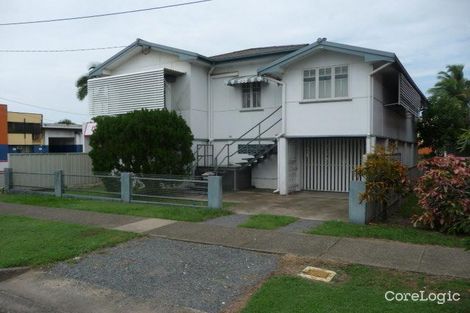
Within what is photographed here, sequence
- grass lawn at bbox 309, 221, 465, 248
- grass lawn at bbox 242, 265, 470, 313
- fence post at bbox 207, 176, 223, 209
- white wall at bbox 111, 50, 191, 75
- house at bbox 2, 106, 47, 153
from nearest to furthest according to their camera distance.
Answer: grass lawn at bbox 242, 265, 470, 313
grass lawn at bbox 309, 221, 465, 248
fence post at bbox 207, 176, 223, 209
white wall at bbox 111, 50, 191, 75
house at bbox 2, 106, 47, 153

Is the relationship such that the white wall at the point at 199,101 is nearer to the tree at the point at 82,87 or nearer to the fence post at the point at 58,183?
the fence post at the point at 58,183

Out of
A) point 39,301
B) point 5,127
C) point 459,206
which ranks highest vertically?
point 5,127

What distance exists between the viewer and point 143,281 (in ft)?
19.4

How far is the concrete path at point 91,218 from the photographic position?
9.48m

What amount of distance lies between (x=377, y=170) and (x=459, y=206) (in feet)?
5.78

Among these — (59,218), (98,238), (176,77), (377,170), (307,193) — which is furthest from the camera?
Result: (176,77)

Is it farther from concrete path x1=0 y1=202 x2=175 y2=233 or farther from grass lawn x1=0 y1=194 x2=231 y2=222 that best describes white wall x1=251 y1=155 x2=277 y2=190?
concrete path x1=0 y1=202 x2=175 y2=233

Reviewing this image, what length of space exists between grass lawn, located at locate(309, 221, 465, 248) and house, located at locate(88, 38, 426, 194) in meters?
5.17

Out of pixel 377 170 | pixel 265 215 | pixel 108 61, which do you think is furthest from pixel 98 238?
pixel 108 61

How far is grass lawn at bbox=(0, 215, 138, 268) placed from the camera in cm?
696

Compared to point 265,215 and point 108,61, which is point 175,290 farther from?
point 108,61

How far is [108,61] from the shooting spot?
19234 millimetres

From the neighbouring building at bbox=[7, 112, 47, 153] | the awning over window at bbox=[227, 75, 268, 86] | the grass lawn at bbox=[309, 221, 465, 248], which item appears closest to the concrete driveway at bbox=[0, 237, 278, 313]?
the grass lawn at bbox=[309, 221, 465, 248]

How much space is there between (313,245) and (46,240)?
5.03 metres
